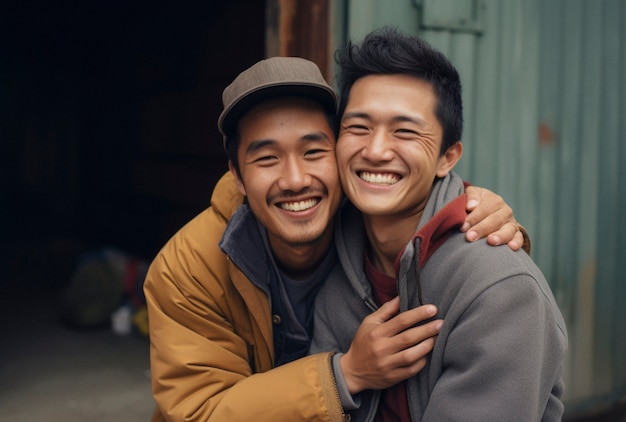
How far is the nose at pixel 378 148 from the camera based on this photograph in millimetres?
1983

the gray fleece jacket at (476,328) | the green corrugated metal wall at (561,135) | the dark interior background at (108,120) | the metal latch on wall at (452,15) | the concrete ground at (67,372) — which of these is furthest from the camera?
the dark interior background at (108,120)

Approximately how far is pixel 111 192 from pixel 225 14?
3.92 meters

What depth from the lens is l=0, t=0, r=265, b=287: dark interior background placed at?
5566 millimetres

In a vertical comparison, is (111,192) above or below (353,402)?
below

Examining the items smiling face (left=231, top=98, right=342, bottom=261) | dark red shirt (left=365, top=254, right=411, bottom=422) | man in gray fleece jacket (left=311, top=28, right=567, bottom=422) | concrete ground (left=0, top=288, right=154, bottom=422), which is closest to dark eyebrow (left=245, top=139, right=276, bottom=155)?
smiling face (left=231, top=98, right=342, bottom=261)

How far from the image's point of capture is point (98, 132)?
9109 millimetres

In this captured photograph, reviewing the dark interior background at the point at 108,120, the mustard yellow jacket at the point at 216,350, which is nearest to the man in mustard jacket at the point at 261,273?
the mustard yellow jacket at the point at 216,350

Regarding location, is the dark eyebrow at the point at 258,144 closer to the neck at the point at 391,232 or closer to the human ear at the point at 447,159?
the neck at the point at 391,232

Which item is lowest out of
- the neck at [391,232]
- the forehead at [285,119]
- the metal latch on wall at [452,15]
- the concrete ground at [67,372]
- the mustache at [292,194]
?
the concrete ground at [67,372]

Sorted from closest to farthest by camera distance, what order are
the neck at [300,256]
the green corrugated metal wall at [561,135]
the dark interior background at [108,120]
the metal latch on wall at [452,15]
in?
the neck at [300,256] → the metal latch on wall at [452,15] → the green corrugated metal wall at [561,135] → the dark interior background at [108,120]

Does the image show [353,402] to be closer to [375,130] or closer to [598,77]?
[375,130]

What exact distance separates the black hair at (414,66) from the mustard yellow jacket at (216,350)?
2.44 feet

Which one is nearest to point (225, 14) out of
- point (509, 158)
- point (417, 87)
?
point (509, 158)

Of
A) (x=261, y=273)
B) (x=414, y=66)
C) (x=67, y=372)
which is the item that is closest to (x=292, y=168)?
(x=261, y=273)
